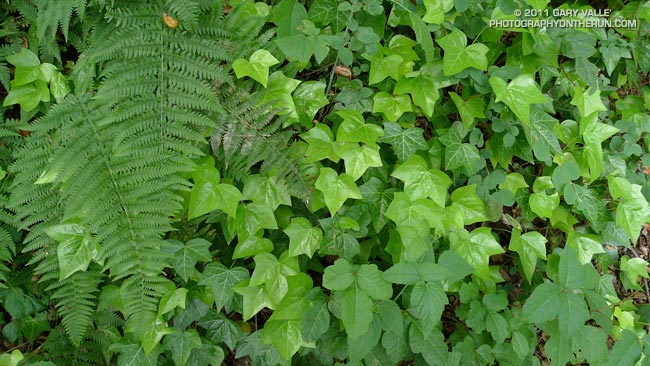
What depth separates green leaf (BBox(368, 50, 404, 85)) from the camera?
7.03ft

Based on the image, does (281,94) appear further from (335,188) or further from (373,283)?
(373,283)

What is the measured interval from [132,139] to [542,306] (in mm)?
1703

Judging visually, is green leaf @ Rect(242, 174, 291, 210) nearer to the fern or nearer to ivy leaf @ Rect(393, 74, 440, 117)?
the fern

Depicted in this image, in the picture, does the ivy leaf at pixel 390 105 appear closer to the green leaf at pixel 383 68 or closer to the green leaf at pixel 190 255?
the green leaf at pixel 383 68

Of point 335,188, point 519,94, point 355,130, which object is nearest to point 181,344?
point 335,188

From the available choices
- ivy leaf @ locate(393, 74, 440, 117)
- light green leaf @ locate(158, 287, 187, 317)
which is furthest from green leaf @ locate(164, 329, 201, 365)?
ivy leaf @ locate(393, 74, 440, 117)

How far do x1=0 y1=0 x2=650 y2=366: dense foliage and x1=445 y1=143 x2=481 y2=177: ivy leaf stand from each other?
0.04 feet

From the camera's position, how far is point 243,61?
1926mm

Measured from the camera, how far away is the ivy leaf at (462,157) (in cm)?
219

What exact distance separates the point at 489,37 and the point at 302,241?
1324mm

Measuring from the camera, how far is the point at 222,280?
6.56ft

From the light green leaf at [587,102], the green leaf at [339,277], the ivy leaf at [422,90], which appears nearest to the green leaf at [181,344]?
the green leaf at [339,277]

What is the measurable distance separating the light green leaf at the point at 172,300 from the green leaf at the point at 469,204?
1.27 metres

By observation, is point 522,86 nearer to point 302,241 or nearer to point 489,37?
point 489,37
